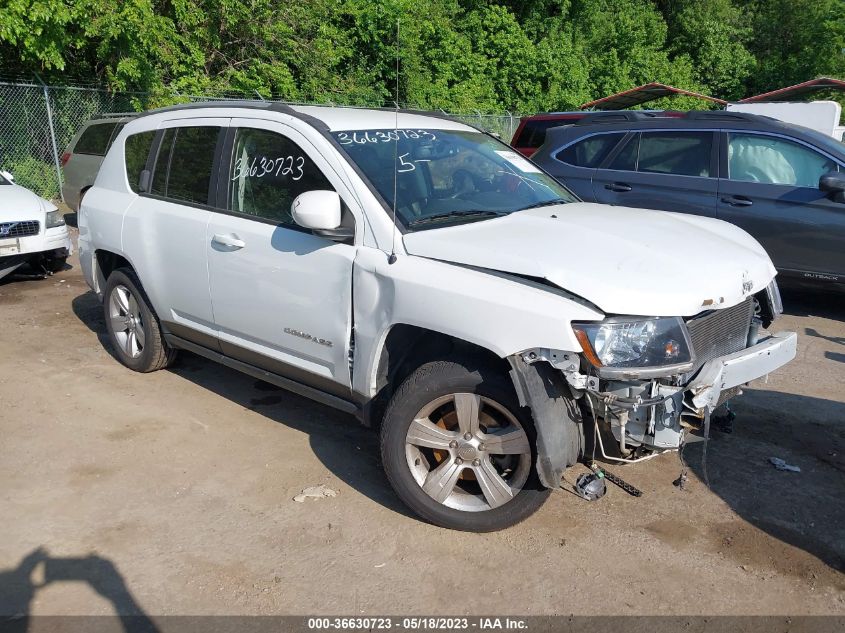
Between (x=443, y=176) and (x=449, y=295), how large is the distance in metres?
1.10

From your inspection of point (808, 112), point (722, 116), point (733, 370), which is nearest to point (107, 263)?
point (733, 370)

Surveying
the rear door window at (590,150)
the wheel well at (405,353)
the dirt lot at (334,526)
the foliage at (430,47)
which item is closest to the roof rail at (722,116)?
the rear door window at (590,150)

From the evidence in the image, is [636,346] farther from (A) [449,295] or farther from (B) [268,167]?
(B) [268,167]

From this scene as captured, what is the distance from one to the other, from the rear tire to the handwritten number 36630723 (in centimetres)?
142

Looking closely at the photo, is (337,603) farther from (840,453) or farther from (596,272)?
(840,453)

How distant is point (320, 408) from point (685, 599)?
106 inches

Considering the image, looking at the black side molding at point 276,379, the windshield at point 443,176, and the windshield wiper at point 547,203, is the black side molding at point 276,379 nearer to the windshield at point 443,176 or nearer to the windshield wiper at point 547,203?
the windshield at point 443,176

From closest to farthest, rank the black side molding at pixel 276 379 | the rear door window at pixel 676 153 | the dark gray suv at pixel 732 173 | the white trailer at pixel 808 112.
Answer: the black side molding at pixel 276 379 < the dark gray suv at pixel 732 173 < the rear door window at pixel 676 153 < the white trailer at pixel 808 112

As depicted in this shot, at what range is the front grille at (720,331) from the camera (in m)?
3.21

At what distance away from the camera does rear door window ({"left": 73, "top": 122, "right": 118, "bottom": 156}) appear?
10617mm

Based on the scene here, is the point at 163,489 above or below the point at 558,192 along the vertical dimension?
below

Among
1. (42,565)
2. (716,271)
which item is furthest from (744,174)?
(42,565)

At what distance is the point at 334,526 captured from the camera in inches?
141

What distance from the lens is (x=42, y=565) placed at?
322 centimetres
